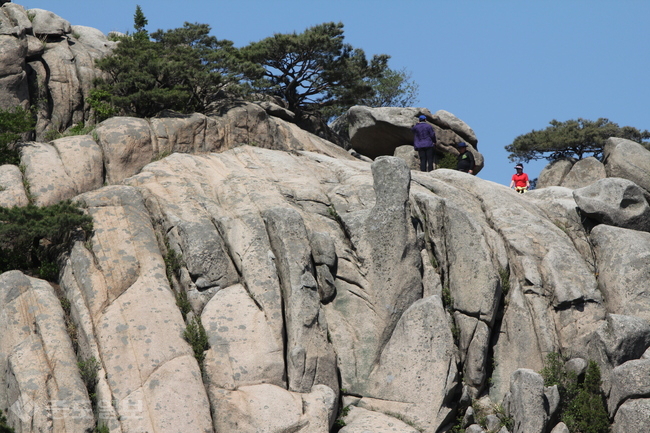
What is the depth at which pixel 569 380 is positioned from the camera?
23750 millimetres

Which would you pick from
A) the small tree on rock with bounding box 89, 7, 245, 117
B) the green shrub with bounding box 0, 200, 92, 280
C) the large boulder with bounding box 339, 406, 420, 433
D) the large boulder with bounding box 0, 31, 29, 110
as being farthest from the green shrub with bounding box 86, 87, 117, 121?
the large boulder with bounding box 339, 406, 420, 433

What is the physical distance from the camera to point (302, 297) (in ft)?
74.1

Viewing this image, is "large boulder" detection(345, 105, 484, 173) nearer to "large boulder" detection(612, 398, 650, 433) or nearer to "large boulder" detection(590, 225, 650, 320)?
"large boulder" detection(590, 225, 650, 320)

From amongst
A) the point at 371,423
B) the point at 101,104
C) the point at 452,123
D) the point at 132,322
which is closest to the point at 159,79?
the point at 101,104

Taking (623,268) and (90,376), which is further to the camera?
(623,268)

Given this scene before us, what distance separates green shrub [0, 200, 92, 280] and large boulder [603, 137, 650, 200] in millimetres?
22580

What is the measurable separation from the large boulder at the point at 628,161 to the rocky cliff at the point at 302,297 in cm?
570

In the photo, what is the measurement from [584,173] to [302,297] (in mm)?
21273

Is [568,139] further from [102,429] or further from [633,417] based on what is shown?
[102,429]

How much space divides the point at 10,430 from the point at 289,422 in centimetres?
642

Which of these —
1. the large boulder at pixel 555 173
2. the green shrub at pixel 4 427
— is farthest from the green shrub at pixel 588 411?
the large boulder at pixel 555 173

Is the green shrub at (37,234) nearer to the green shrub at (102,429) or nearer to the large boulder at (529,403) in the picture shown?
the green shrub at (102,429)

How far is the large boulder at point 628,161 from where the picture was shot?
112ft

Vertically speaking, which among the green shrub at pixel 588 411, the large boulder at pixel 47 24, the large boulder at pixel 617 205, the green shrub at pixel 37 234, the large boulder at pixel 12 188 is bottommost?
the green shrub at pixel 588 411
